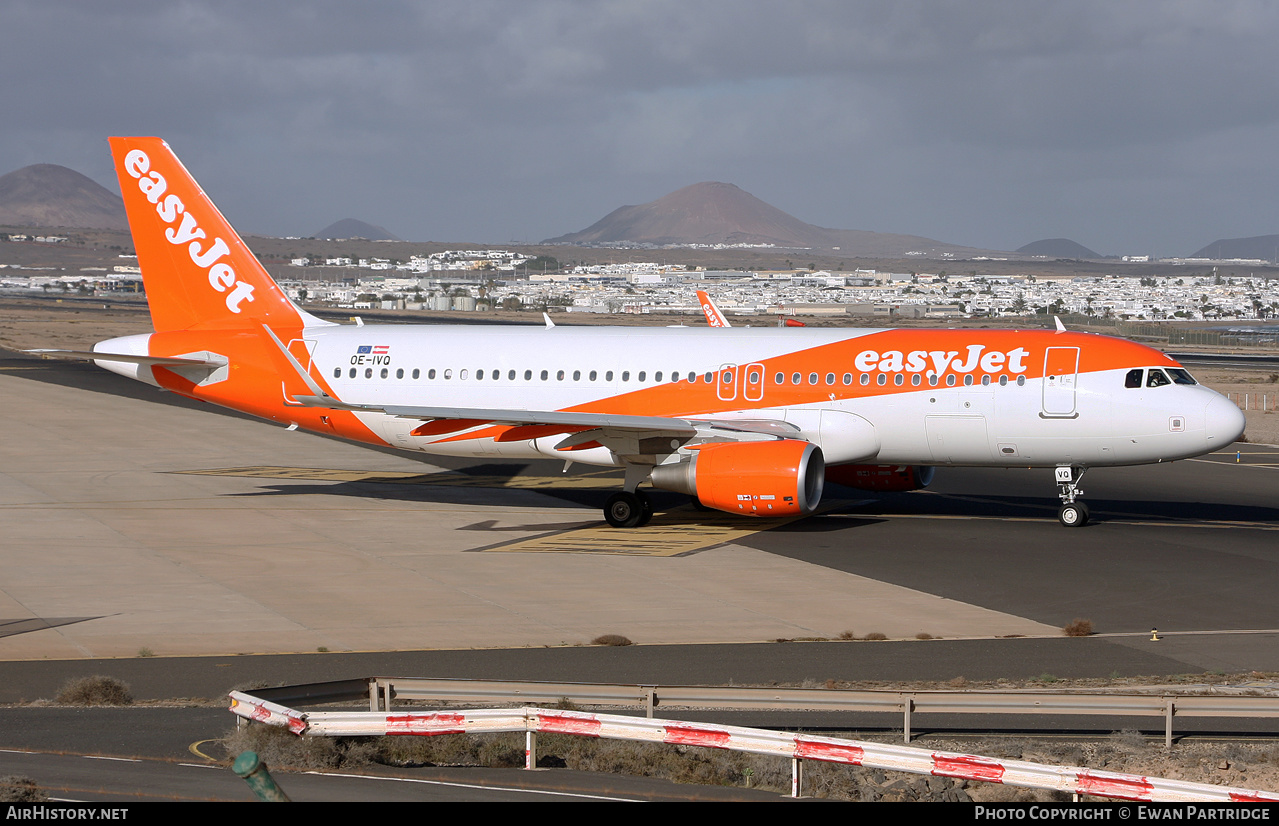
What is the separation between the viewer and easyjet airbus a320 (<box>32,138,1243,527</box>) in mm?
28641

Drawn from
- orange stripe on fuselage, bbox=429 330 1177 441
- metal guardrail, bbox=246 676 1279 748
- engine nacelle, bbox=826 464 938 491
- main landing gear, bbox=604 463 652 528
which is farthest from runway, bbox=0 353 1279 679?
metal guardrail, bbox=246 676 1279 748

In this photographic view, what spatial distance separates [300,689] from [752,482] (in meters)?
16.0

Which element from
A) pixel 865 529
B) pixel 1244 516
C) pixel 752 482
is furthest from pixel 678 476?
pixel 1244 516

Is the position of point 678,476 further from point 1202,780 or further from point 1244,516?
point 1202,780

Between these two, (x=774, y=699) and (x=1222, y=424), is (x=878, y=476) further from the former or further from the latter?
(x=774, y=699)

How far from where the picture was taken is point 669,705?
1316 cm

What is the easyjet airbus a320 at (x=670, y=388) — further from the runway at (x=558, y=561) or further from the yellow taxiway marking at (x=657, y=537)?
the runway at (x=558, y=561)

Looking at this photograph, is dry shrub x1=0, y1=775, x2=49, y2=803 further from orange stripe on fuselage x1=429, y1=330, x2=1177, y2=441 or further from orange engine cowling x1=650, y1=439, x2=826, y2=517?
orange stripe on fuselage x1=429, y1=330, x2=1177, y2=441

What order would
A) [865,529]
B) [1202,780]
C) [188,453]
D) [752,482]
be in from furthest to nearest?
[188,453]
[865,529]
[752,482]
[1202,780]

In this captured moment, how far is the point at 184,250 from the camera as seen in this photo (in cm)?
3403

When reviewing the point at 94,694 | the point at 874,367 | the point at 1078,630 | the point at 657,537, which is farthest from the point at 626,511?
the point at 94,694

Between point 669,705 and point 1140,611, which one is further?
point 1140,611

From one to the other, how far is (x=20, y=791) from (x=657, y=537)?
1930 centimetres

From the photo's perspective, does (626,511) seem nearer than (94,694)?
No
